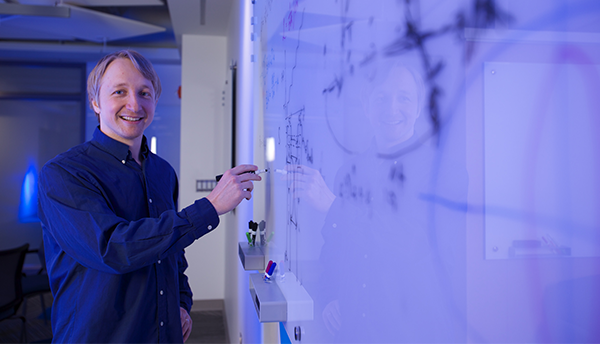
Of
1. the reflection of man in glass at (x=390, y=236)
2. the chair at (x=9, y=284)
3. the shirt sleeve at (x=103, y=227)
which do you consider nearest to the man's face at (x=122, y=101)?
the shirt sleeve at (x=103, y=227)

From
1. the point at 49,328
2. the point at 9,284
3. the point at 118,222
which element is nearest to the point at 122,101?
the point at 118,222

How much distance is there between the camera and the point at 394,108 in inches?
14.8

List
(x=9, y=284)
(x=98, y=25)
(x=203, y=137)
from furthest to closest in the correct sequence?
(x=203, y=137)
(x=98, y=25)
(x=9, y=284)

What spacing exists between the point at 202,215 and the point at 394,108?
861 mm

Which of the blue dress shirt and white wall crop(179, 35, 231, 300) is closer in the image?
the blue dress shirt

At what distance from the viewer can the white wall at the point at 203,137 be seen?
13.5ft

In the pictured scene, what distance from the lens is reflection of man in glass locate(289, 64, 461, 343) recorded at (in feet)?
1.04

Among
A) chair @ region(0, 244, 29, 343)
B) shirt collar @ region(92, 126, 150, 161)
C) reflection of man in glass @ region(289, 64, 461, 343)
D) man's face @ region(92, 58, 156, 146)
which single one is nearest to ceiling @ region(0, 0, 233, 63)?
chair @ region(0, 244, 29, 343)

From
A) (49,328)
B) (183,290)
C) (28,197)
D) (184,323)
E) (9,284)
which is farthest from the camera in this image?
(28,197)

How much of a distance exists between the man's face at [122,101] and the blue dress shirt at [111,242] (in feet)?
0.13

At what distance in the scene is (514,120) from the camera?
0.23 meters

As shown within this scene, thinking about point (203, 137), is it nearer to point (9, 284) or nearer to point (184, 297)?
point (9, 284)

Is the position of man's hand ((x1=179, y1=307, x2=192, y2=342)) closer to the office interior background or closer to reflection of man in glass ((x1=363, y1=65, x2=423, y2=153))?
the office interior background

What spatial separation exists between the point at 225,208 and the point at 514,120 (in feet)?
3.35
